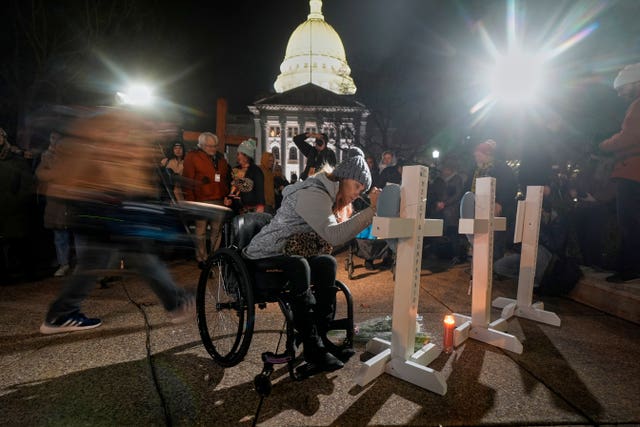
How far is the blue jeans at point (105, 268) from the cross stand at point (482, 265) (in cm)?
247

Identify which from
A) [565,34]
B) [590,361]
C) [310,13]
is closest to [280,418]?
[590,361]

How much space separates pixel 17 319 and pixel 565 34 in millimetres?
10547

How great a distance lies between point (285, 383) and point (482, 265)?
6.35 ft

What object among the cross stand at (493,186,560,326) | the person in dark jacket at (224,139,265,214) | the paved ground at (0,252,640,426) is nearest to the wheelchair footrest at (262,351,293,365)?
the paved ground at (0,252,640,426)

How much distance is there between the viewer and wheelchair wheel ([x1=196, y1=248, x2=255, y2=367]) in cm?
225

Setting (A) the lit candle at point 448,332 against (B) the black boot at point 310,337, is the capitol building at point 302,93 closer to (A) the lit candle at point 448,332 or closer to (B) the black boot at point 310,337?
(A) the lit candle at point 448,332

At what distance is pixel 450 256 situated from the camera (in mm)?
7031

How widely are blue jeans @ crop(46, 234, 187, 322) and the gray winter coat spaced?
0.93 meters

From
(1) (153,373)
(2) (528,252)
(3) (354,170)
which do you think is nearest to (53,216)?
(1) (153,373)

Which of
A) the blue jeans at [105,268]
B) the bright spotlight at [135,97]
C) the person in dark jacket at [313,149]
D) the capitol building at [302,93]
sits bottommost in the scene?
the blue jeans at [105,268]

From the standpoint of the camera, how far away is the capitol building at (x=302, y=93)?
5044cm

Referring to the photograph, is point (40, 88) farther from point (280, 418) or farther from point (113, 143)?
point (280, 418)

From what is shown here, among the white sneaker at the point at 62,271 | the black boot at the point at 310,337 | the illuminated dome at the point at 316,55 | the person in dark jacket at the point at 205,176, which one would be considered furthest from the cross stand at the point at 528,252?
the illuminated dome at the point at 316,55

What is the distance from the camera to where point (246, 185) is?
5.86 m
